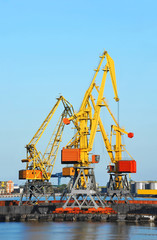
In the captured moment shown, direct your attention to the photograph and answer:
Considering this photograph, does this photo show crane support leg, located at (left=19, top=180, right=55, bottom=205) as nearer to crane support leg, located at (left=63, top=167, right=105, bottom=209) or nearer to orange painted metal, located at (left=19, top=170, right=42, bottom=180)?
orange painted metal, located at (left=19, top=170, right=42, bottom=180)

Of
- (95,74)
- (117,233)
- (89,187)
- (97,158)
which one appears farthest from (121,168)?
(117,233)

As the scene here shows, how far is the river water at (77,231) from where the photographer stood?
72375 mm

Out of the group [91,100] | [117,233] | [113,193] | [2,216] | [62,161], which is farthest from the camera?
[113,193]

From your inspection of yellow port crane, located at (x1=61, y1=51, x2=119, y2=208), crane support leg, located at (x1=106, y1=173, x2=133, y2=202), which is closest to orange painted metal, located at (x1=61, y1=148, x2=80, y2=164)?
yellow port crane, located at (x1=61, y1=51, x2=119, y2=208)

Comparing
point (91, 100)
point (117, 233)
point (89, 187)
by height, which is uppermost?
point (91, 100)

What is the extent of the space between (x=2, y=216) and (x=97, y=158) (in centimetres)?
2444

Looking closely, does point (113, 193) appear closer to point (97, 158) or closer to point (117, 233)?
point (97, 158)

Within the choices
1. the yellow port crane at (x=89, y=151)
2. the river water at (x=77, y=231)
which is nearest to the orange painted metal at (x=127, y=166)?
the yellow port crane at (x=89, y=151)

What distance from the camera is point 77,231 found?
78250 mm

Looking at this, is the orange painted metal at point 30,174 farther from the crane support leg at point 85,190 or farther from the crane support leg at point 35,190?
the crane support leg at point 85,190

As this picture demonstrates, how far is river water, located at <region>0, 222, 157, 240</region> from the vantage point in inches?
2849

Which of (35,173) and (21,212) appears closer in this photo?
(21,212)

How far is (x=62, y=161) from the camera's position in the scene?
9862 cm

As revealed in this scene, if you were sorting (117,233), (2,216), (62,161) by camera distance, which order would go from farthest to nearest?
(2,216), (62,161), (117,233)
